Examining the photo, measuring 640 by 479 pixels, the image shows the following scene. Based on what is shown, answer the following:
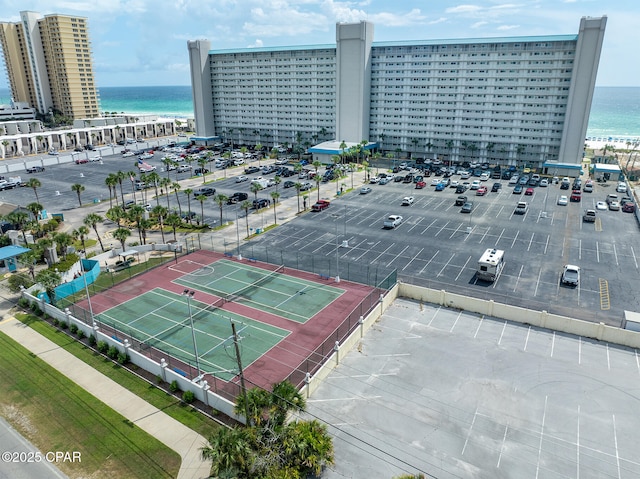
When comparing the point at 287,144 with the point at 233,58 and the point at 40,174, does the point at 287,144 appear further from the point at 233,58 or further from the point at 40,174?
the point at 40,174

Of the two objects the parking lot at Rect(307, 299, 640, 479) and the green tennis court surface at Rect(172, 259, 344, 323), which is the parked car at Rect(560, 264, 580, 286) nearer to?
the parking lot at Rect(307, 299, 640, 479)

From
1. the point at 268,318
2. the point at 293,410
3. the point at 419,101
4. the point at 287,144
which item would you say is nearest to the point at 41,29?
the point at 287,144

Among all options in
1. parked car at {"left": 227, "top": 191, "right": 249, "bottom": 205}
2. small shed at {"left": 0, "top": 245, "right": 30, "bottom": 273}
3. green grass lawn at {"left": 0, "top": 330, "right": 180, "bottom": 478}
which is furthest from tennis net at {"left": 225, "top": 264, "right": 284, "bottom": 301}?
parked car at {"left": 227, "top": 191, "right": 249, "bottom": 205}

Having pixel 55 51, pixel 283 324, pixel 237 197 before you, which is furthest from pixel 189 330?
pixel 55 51

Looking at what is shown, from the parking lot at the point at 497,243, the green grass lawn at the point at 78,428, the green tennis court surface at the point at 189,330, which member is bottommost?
the green grass lawn at the point at 78,428

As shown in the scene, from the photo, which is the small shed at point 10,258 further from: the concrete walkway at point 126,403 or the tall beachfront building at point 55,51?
the tall beachfront building at point 55,51

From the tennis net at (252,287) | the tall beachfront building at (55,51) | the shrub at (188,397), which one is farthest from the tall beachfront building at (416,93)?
the shrub at (188,397)

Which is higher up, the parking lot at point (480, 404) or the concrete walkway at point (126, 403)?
the parking lot at point (480, 404)
